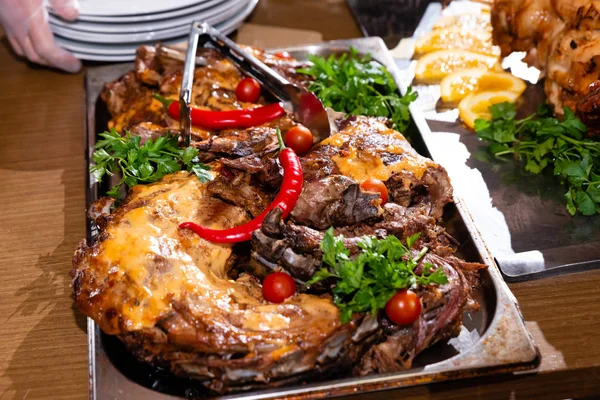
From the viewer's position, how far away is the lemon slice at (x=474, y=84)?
13.3 feet

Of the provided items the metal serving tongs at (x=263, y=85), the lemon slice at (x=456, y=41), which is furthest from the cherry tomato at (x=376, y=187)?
the lemon slice at (x=456, y=41)

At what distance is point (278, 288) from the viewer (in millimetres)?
2420

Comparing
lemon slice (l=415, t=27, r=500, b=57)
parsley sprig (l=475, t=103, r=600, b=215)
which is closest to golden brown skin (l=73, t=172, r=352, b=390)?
parsley sprig (l=475, t=103, r=600, b=215)

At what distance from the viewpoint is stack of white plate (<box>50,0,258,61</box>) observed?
424 cm

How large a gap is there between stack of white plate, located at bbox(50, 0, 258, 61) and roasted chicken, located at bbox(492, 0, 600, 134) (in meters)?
1.86

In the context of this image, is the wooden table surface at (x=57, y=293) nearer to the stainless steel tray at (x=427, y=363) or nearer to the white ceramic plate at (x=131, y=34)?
the stainless steel tray at (x=427, y=363)

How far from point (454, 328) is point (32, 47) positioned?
134 inches

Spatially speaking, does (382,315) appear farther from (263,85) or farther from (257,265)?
(263,85)

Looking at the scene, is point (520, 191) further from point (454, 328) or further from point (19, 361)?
point (19, 361)

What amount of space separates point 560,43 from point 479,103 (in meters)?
0.56

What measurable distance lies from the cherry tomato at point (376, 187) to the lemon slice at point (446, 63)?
1.58 m

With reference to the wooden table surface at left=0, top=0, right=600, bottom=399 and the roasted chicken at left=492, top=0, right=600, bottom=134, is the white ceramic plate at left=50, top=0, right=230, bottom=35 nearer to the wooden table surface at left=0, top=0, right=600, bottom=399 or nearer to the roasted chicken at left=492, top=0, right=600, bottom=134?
the wooden table surface at left=0, top=0, right=600, bottom=399

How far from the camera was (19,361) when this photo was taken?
8.87 ft

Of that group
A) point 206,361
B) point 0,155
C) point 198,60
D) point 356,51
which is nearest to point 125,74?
point 198,60
